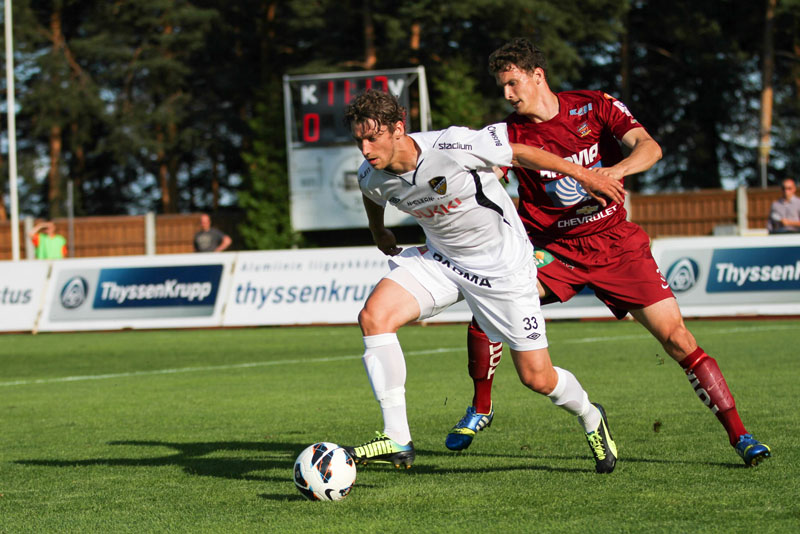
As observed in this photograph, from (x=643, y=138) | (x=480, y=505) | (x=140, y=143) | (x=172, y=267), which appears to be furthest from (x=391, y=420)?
(x=140, y=143)

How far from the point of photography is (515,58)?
6.05 meters

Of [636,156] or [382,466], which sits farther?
[382,466]


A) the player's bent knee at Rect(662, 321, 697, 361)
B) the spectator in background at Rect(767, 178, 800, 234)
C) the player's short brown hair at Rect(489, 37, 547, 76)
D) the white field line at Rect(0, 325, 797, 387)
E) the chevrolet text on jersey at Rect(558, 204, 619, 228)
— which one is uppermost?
the player's short brown hair at Rect(489, 37, 547, 76)

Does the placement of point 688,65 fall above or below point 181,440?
above

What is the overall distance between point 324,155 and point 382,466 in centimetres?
2381

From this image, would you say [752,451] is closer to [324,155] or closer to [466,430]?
[466,430]

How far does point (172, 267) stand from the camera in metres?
18.8

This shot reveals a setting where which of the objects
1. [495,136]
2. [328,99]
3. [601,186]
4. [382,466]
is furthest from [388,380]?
[328,99]

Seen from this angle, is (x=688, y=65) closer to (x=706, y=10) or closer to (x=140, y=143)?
(x=706, y=10)

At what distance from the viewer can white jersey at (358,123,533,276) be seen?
5.39 m

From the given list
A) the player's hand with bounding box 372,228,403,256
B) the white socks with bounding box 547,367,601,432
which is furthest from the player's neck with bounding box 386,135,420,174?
the white socks with bounding box 547,367,601,432

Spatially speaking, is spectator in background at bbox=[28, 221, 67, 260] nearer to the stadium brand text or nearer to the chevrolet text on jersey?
the chevrolet text on jersey

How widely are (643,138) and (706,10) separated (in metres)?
38.7

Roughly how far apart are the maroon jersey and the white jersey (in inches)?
18.9
